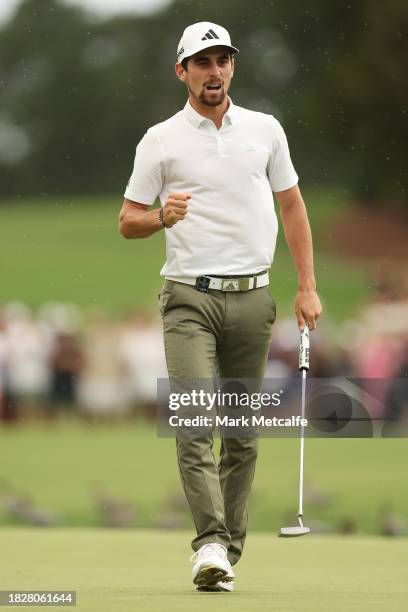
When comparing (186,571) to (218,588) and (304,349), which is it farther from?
(304,349)

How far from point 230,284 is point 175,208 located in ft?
1.47

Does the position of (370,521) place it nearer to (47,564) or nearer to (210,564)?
(47,564)

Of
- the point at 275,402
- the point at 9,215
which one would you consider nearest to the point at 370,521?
the point at 275,402

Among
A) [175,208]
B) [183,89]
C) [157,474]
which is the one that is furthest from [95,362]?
[183,89]

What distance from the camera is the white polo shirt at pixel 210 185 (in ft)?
22.7

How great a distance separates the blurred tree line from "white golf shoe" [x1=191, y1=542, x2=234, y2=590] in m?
36.1

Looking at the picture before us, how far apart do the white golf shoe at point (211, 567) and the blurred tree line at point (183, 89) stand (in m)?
36.1

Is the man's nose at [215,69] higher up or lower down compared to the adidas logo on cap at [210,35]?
lower down

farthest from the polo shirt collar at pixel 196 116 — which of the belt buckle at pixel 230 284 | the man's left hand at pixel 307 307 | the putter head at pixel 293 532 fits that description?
the putter head at pixel 293 532

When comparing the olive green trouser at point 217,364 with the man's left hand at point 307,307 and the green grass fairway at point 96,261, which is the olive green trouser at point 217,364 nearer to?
the man's left hand at point 307,307

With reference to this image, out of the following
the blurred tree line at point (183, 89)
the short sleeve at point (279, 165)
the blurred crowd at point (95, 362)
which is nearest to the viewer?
the short sleeve at point (279, 165)

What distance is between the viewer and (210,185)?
22.7 feet

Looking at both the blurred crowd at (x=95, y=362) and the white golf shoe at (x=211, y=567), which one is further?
the blurred crowd at (x=95, y=362)

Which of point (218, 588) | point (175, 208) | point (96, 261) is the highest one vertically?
point (96, 261)
